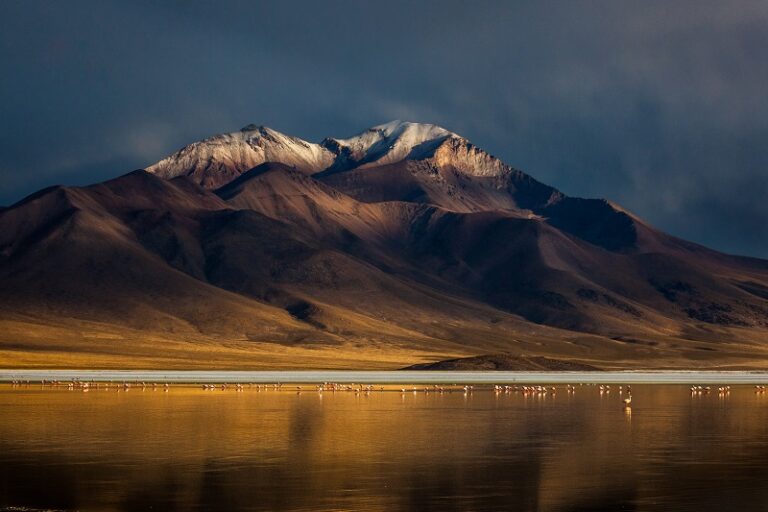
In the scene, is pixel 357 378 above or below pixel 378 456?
above

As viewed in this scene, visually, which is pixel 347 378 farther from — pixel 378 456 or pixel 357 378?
pixel 378 456

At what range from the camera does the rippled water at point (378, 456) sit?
3038cm

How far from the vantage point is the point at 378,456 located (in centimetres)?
3962

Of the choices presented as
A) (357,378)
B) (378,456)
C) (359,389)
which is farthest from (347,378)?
(378,456)

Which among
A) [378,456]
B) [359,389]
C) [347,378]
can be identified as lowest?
[378,456]

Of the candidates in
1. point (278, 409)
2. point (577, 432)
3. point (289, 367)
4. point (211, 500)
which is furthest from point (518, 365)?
point (211, 500)

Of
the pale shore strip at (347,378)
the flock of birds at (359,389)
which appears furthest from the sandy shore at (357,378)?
the flock of birds at (359,389)

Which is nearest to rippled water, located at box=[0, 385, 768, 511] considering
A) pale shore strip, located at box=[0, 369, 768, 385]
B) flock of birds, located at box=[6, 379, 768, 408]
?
flock of birds, located at box=[6, 379, 768, 408]

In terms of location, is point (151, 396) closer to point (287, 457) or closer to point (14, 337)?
point (287, 457)

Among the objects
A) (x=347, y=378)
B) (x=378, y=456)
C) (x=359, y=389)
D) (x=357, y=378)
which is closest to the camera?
(x=378, y=456)

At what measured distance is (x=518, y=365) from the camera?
15425cm

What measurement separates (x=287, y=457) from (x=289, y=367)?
130 m

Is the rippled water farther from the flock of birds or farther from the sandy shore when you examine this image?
A: the sandy shore

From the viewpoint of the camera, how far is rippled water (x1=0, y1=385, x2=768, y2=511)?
30.4 meters
